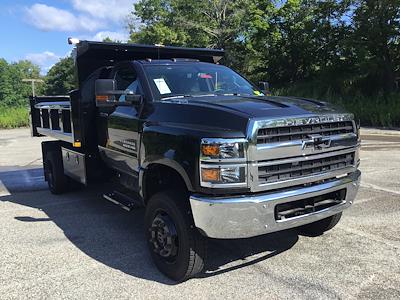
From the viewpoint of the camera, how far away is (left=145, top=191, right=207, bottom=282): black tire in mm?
4020

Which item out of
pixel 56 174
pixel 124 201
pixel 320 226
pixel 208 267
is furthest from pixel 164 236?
pixel 56 174

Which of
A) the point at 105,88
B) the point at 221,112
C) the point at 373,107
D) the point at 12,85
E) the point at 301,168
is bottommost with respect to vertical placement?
the point at 373,107

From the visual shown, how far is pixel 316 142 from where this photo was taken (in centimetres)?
413

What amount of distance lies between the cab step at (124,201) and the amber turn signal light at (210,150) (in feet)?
5.36

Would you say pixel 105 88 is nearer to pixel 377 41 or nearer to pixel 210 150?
pixel 210 150

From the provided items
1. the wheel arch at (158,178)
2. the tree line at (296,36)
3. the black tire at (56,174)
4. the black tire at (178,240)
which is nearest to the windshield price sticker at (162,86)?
the wheel arch at (158,178)

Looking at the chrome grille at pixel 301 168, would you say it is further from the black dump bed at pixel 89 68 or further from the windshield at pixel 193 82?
the black dump bed at pixel 89 68

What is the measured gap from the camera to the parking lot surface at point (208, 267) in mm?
3999

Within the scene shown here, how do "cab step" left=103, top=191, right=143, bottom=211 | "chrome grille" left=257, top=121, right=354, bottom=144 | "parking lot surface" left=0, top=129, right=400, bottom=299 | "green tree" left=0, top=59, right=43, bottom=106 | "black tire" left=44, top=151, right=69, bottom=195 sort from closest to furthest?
"chrome grille" left=257, top=121, right=354, bottom=144 < "parking lot surface" left=0, top=129, right=400, bottom=299 < "cab step" left=103, top=191, right=143, bottom=211 < "black tire" left=44, top=151, right=69, bottom=195 < "green tree" left=0, top=59, right=43, bottom=106

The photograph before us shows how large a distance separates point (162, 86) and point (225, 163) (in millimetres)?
1680

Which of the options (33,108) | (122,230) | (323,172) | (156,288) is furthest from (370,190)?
(33,108)

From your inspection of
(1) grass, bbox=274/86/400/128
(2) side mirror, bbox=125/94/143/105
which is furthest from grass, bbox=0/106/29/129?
(2) side mirror, bbox=125/94/143/105

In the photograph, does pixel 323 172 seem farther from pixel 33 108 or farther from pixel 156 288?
pixel 33 108

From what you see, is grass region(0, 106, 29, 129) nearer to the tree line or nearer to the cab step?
the tree line
